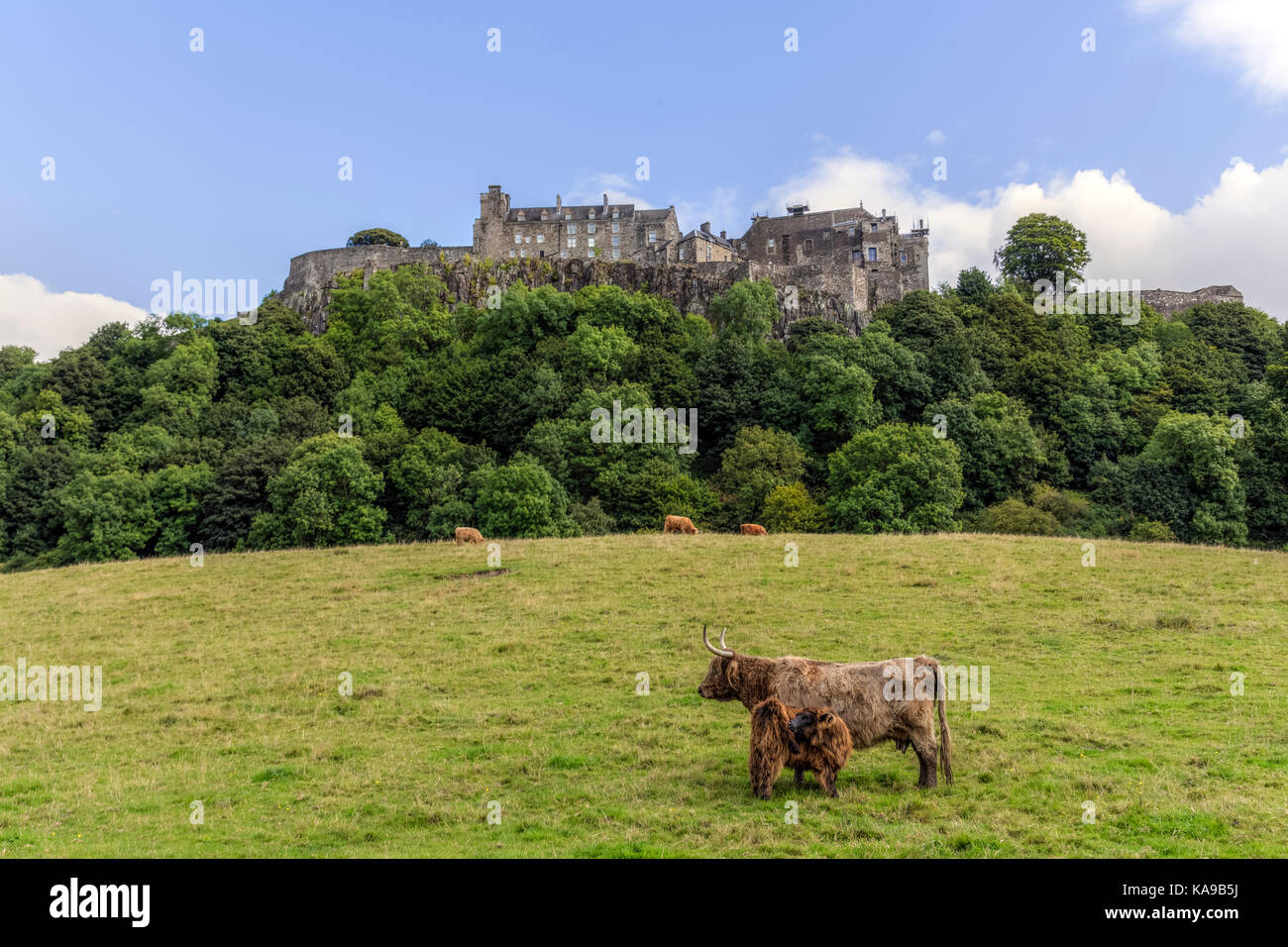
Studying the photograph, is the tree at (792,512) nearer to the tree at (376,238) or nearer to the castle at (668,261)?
the castle at (668,261)

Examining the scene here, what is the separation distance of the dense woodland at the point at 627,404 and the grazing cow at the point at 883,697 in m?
41.8

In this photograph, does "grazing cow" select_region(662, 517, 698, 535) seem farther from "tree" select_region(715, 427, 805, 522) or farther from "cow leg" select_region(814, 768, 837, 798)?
"cow leg" select_region(814, 768, 837, 798)

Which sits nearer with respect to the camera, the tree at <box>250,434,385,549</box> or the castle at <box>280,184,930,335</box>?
the tree at <box>250,434,385,549</box>

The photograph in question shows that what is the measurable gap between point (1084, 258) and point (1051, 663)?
9253 centimetres

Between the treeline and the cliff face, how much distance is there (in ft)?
12.3

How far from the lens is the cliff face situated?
92062 millimetres

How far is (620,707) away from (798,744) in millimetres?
5701

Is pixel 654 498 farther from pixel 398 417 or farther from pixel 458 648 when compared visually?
pixel 458 648

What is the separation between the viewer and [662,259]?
10362 centimetres

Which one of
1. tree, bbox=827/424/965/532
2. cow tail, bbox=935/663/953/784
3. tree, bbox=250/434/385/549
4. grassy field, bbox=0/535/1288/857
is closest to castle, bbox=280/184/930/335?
tree, bbox=827/424/965/532

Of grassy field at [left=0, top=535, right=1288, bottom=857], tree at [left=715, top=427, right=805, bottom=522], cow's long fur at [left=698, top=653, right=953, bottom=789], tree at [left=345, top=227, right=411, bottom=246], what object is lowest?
grassy field at [left=0, top=535, right=1288, bottom=857]

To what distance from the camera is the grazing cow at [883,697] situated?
520 inches

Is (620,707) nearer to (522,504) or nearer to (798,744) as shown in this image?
(798,744)

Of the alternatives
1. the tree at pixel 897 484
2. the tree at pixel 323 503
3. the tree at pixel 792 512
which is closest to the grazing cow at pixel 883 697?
the tree at pixel 897 484
